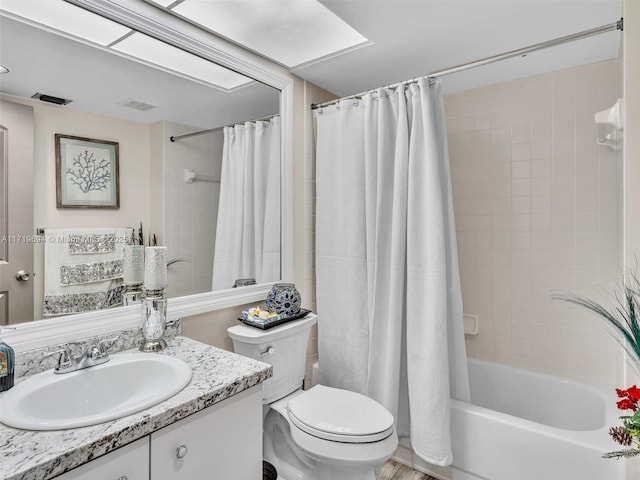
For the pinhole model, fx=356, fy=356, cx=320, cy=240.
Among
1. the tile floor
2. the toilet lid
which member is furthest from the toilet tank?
the tile floor

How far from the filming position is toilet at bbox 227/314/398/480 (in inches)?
57.3

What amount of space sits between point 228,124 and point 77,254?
0.99 m

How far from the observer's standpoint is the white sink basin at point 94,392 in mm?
914

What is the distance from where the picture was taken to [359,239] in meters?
2.11

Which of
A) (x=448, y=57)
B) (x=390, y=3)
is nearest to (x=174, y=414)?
(x=390, y=3)

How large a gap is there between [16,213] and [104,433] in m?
Answer: 0.81

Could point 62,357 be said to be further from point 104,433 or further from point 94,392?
point 104,433

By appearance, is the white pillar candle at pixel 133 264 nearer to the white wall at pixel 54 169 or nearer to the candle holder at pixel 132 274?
the candle holder at pixel 132 274

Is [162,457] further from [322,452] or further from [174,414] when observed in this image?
[322,452]

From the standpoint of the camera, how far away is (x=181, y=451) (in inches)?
39.6

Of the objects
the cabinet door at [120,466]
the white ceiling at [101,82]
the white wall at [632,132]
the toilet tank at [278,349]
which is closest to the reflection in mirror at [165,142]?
the white ceiling at [101,82]

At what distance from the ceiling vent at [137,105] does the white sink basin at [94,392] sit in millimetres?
1000

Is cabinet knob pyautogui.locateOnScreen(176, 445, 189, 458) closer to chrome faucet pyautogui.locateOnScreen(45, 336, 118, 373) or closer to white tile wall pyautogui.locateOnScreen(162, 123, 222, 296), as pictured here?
chrome faucet pyautogui.locateOnScreen(45, 336, 118, 373)

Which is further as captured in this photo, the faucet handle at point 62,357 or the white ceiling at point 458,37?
the white ceiling at point 458,37
